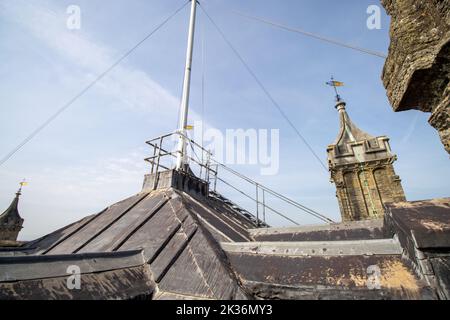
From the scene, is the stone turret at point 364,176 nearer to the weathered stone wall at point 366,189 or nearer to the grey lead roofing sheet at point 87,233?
the weathered stone wall at point 366,189

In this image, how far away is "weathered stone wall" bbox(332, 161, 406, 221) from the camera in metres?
14.3

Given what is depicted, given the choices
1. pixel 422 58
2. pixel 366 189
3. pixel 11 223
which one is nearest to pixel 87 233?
pixel 422 58

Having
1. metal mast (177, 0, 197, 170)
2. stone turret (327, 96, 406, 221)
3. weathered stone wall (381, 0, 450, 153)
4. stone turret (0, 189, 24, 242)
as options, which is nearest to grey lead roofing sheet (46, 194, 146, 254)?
metal mast (177, 0, 197, 170)

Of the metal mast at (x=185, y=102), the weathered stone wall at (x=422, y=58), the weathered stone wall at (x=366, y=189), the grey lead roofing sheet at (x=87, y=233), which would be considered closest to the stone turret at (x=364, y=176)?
the weathered stone wall at (x=366, y=189)

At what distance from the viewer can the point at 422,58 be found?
6.50 feet

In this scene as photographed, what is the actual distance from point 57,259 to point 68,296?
78cm

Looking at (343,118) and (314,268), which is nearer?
(314,268)

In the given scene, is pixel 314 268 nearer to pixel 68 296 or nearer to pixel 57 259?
pixel 68 296

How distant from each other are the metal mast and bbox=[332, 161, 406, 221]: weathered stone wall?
1286cm

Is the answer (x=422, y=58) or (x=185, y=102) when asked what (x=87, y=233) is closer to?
(x=422, y=58)

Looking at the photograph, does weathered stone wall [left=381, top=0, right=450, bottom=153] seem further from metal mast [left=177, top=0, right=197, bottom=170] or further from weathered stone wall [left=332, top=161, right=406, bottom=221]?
weathered stone wall [left=332, top=161, right=406, bottom=221]

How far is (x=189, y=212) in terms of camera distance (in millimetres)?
5316

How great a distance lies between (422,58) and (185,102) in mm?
11316
